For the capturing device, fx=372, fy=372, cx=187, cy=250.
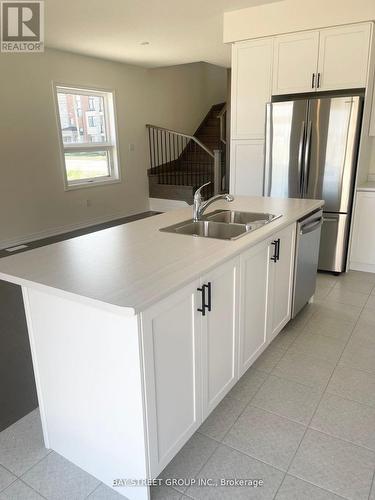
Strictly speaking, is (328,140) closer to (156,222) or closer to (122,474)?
Result: (156,222)

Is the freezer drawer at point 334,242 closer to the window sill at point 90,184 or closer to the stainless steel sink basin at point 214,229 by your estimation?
the stainless steel sink basin at point 214,229

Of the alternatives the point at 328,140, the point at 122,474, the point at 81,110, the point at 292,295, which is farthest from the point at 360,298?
the point at 81,110

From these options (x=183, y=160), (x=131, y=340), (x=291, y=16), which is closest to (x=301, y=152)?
(x=291, y=16)

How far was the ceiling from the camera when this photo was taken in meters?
3.63

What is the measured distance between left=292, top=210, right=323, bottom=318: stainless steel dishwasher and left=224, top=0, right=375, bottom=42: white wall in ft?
6.21

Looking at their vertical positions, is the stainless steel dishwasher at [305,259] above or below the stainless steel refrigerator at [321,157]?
below

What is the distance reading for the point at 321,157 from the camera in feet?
12.0

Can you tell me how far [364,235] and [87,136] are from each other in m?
4.48

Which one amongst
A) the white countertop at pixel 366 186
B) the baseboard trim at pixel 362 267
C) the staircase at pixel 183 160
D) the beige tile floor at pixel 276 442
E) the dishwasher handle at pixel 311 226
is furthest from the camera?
the staircase at pixel 183 160

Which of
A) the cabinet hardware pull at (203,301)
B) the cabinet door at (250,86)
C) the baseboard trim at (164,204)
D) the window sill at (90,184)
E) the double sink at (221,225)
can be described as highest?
the cabinet door at (250,86)

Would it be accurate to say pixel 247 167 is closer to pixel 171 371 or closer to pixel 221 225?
pixel 221 225

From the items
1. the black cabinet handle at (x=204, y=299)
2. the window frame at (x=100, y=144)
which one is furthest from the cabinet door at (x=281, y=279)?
the window frame at (x=100, y=144)

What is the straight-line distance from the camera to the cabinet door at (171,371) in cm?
134

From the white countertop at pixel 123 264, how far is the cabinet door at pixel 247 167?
2.03m
